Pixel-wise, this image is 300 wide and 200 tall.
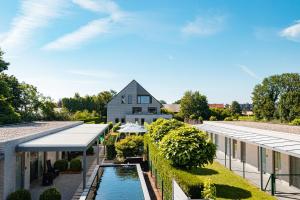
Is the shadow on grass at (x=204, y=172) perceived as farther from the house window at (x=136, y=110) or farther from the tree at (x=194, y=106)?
the tree at (x=194, y=106)

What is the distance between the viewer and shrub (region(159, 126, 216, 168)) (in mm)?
15508

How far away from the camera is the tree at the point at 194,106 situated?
85.2 metres

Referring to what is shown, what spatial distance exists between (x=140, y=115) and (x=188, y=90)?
87.7 ft

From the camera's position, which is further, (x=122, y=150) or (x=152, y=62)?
(x=152, y=62)

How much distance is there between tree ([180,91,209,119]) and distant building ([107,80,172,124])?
16.0 meters

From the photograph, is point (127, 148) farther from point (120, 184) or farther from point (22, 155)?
point (22, 155)

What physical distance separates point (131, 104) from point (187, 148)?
57097 mm

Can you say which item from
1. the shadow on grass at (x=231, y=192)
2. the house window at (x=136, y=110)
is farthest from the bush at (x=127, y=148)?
the house window at (x=136, y=110)

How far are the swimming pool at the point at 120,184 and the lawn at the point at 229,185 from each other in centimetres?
351

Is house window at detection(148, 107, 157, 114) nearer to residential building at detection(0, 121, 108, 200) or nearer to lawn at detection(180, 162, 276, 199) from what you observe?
lawn at detection(180, 162, 276, 199)

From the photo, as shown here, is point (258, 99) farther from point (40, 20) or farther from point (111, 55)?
point (40, 20)

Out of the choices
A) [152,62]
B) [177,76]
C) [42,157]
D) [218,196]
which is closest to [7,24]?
[42,157]

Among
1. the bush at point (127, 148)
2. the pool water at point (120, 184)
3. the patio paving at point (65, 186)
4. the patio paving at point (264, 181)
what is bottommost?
the patio paving at point (65, 186)

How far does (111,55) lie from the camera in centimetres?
3550
